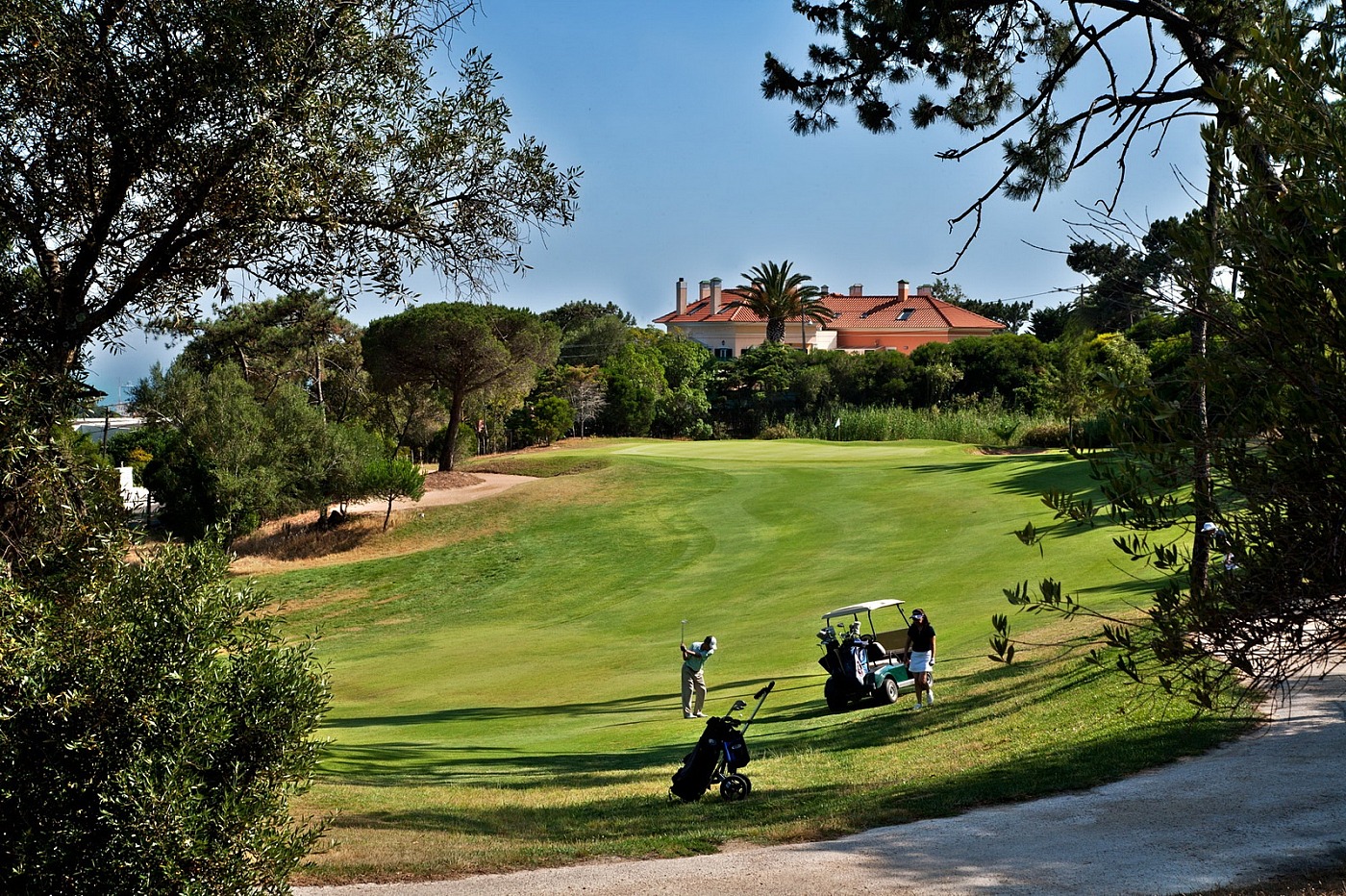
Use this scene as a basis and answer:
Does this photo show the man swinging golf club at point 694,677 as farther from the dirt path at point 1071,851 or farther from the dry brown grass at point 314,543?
the dry brown grass at point 314,543

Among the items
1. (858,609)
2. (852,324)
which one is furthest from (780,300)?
(858,609)

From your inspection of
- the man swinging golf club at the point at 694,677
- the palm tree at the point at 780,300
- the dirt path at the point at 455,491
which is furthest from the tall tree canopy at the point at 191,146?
the palm tree at the point at 780,300

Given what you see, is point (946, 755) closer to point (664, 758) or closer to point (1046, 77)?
point (664, 758)

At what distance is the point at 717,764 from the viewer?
11.3 meters

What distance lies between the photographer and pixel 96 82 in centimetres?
755

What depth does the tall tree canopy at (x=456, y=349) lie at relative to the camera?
43031 mm

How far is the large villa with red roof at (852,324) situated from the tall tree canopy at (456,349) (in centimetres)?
4336

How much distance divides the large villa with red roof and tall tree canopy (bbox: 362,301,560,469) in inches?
1707

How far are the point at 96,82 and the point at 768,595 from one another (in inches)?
805

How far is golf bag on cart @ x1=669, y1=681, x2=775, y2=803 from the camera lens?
11.1 m

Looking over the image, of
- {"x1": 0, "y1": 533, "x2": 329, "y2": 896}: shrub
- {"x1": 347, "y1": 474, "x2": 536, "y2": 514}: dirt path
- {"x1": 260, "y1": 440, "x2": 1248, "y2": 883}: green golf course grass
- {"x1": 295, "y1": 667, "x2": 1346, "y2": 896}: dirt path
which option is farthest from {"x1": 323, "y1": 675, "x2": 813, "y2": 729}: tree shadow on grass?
{"x1": 347, "y1": 474, "x2": 536, "y2": 514}: dirt path

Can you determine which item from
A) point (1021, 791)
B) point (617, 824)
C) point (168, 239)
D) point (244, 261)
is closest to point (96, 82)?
point (168, 239)

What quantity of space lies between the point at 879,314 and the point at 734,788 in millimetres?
85812

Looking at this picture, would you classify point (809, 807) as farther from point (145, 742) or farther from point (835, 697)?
point (145, 742)
